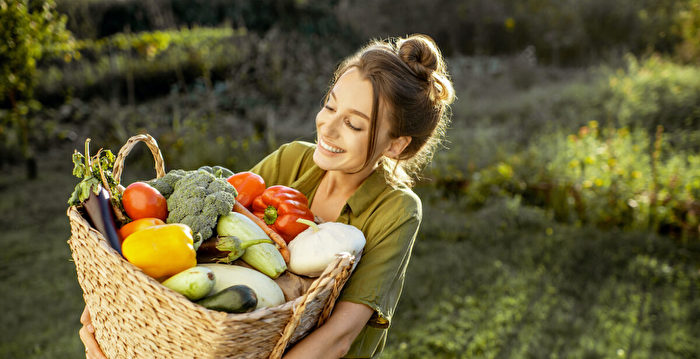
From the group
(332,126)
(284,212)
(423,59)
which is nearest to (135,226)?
(284,212)

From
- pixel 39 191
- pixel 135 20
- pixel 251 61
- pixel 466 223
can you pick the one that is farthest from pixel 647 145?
pixel 135 20

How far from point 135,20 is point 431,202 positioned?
396 inches

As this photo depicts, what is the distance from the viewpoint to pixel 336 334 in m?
1.66

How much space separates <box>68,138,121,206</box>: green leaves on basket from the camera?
1.52m

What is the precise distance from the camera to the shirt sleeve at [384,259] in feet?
5.85

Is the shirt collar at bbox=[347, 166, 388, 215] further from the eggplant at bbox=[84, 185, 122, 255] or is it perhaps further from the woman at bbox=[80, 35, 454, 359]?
the eggplant at bbox=[84, 185, 122, 255]

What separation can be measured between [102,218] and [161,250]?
220 millimetres

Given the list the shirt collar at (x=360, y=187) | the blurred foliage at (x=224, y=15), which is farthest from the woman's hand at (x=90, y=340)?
the blurred foliage at (x=224, y=15)

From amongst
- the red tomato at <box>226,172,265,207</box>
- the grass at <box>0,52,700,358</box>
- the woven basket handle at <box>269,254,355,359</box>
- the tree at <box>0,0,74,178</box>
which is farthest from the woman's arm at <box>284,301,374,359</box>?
the tree at <box>0,0,74,178</box>

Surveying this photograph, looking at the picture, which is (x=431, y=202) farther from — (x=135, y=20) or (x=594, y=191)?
(x=135, y=20)

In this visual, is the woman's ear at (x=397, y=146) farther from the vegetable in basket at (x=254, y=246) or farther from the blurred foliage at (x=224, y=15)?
the blurred foliage at (x=224, y=15)

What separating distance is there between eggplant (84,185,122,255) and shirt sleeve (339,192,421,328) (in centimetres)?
73

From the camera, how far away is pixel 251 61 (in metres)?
9.74

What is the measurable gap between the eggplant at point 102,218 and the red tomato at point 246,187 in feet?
1.74
